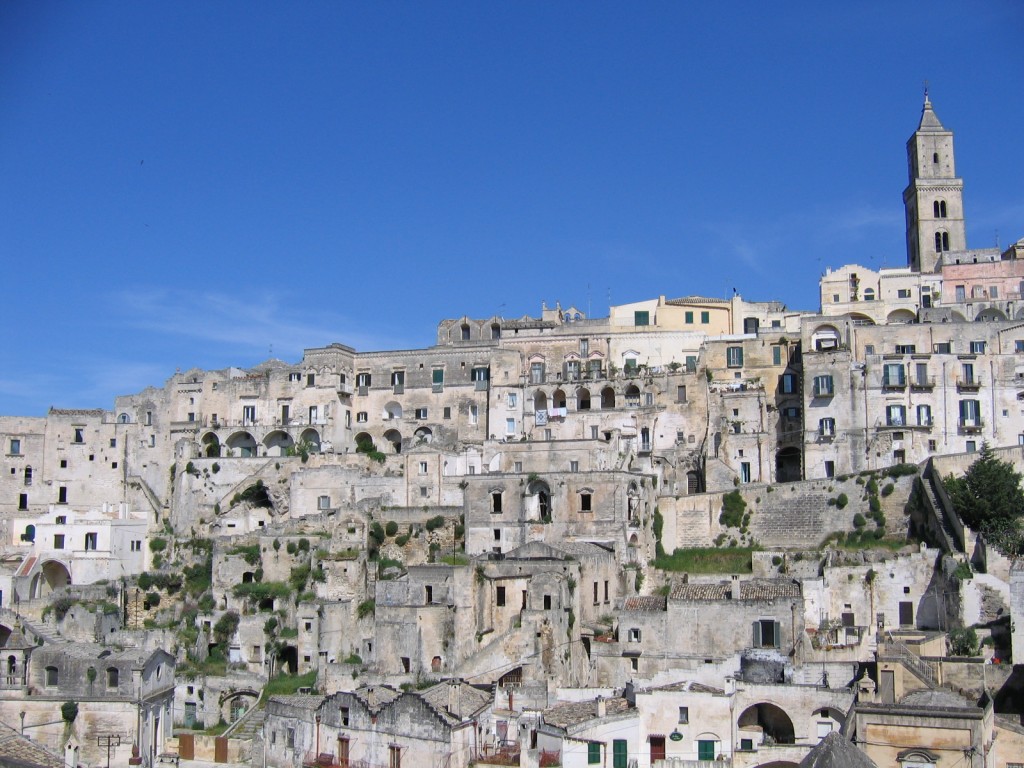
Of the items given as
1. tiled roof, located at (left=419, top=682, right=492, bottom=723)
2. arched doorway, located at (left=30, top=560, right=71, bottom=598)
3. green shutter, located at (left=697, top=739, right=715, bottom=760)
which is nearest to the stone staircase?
tiled roof, located at (left=419, top=682, right=492, bottom=723)

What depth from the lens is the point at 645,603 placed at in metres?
43.2

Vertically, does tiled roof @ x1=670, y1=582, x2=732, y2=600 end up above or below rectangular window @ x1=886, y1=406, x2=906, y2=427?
below

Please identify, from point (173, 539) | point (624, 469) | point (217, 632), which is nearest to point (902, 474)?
point (624, 469)

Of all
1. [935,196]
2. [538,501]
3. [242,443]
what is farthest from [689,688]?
[935,196]

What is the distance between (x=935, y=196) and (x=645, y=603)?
3602 centimetres

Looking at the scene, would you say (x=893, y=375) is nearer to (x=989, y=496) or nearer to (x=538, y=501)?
(x=989, y=496)

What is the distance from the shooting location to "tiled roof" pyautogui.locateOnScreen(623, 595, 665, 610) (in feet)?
140

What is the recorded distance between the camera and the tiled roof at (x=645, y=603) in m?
42.8

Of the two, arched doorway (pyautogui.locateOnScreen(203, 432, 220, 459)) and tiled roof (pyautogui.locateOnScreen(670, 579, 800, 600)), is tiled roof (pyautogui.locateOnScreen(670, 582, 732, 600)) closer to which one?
tiled roof (pyautogui.locateOnScreen(670, 579, 800, 600))

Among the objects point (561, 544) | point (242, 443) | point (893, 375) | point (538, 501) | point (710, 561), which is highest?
point (893, 375)

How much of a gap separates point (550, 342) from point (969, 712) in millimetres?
36978

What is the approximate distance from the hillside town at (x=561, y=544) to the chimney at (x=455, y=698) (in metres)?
0.08

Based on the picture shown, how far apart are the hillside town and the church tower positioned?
16 centimetres

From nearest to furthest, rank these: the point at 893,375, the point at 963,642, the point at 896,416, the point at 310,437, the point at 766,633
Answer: the point at 963,642, the point at 766,633, the point at 896,416, the point at 893,375, the point at 310,437
